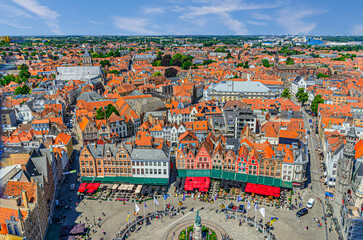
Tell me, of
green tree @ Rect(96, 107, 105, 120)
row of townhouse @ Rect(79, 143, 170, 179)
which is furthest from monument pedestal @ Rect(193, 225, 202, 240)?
green tree @ Rect(96, 107, 105, 120)

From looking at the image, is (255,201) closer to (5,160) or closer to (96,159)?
(96,159)

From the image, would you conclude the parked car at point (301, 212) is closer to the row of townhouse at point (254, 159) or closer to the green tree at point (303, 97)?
the row of townhouse at point (254, 159)

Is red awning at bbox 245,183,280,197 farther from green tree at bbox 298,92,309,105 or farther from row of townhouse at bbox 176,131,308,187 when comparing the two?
green tree at bbox 298,92,309,105

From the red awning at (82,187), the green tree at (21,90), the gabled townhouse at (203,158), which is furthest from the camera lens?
the green tree at (21,90)

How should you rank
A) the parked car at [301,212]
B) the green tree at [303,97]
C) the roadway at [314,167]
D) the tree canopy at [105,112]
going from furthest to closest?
1. the green tree at [303,97]
2. the tree canopy at [105,112]
3. the roadway at [314,167]
4. the parked car at [301,212]

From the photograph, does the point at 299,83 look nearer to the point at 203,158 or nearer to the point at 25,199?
the point at 203,158

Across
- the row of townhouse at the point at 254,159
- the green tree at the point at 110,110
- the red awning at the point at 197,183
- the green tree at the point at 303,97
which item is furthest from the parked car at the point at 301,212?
the green tree at the point at 303,97

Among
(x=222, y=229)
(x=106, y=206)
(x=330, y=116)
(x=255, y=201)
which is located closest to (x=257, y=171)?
(x=255, y=201)
